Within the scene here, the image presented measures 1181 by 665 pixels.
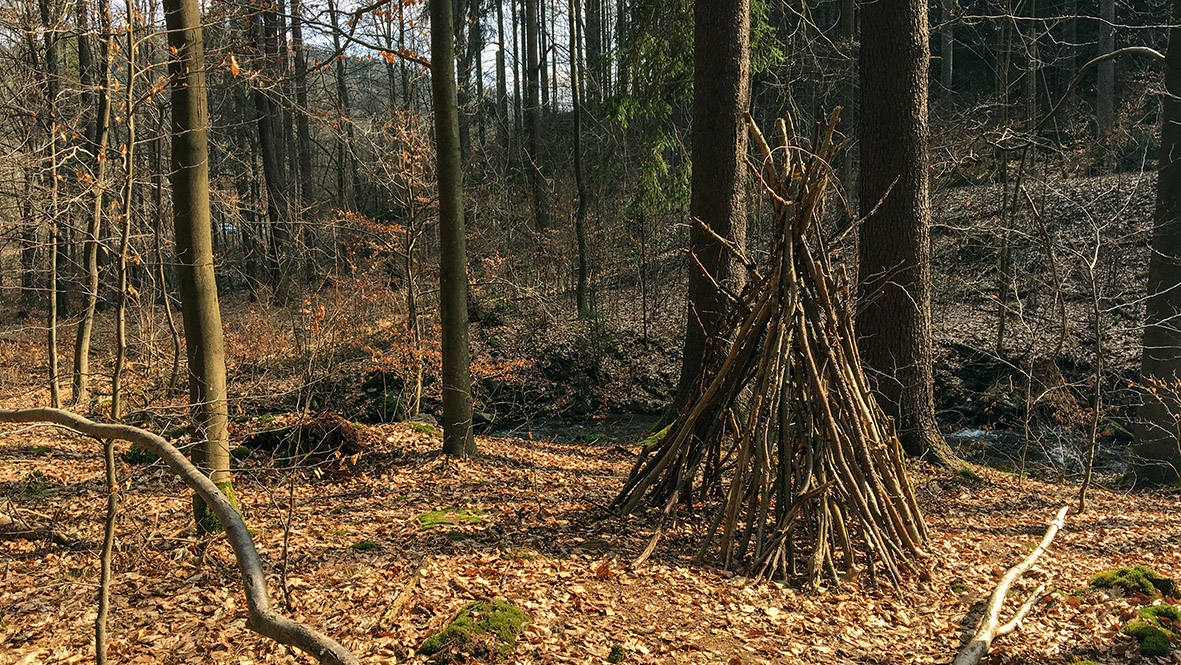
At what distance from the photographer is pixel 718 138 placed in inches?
309

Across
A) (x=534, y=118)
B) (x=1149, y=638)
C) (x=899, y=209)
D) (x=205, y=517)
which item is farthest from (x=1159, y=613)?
(x=534, y=118)

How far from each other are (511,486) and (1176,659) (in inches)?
196

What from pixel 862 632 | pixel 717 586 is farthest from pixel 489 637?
pixel 862 632

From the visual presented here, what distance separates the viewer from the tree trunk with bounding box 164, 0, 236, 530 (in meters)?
4.83

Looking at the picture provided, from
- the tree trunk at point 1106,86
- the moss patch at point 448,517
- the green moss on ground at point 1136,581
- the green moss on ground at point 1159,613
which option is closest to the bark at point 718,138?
the moss patch at point 448,517

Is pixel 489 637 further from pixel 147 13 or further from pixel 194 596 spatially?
pixel 147 13

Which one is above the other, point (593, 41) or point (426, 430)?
point (593, 41)

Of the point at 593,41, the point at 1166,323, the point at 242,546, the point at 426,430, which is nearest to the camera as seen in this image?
the point at 242,546

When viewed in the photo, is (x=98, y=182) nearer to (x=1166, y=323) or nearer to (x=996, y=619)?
(x=996, y=619)

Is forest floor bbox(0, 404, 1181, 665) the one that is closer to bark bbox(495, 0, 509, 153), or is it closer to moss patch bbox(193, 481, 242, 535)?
moss patch bbox(193, 481, 242, 535)

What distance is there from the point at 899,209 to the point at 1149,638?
4.63 meters

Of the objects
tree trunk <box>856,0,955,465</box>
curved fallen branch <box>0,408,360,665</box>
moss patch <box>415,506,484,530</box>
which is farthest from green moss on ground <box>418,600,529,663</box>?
tree trunk <box>856,0,955,465</box>

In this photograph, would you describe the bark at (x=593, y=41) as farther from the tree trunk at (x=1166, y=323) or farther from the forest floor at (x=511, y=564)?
the tree trunk at (x=1166, y=323)

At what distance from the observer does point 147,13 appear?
8.29 metres
